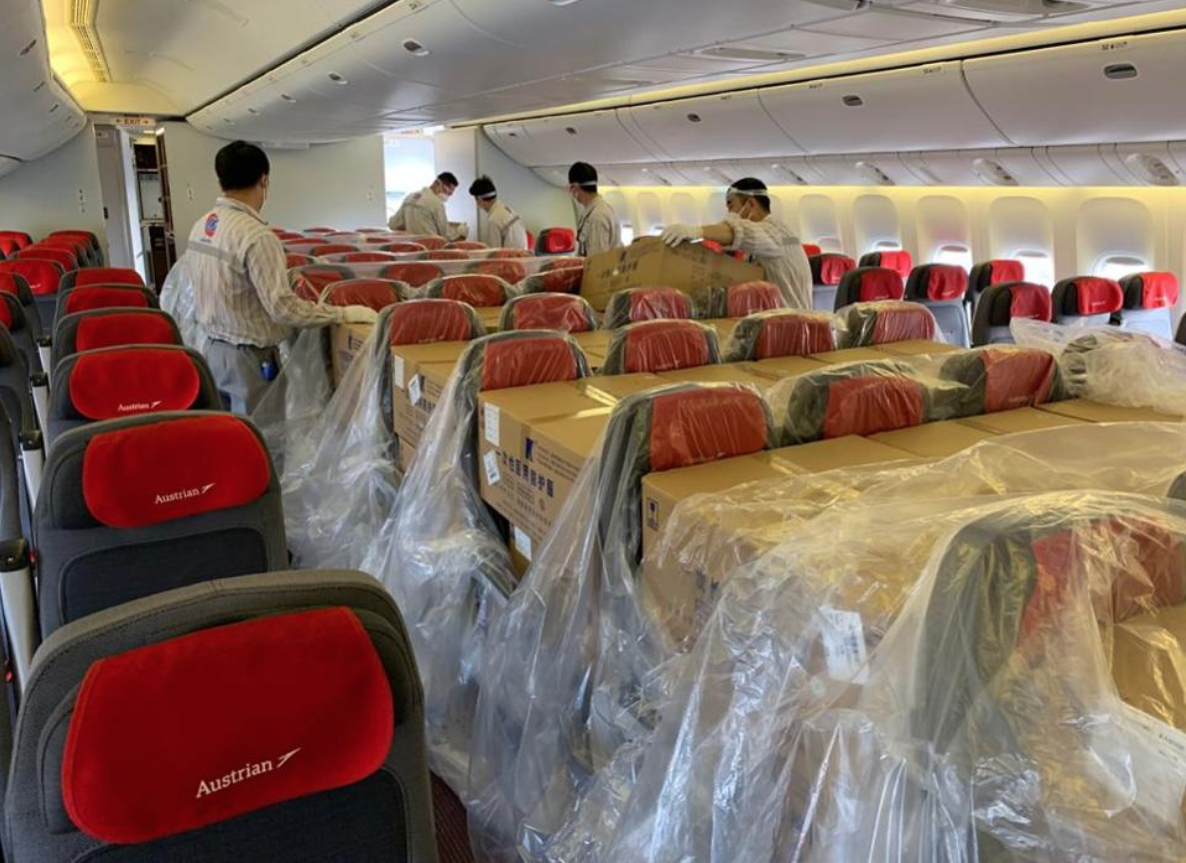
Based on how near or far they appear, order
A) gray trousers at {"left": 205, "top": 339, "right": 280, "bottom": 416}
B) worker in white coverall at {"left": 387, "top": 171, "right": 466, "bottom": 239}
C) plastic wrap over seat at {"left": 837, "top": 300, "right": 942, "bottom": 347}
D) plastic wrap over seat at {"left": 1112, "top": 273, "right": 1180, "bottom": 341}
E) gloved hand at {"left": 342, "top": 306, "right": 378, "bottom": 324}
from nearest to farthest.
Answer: plastic wrap over seat at {"left": 837, "top": 300, "right": 942, "bottom": 347} < gloved hand at {"left": 342, "top": 306, "right": 378, "bottom": 324} < gray trousers at {"left": 205, "top": 339, "right": 280, "bottom": 416} < plastic wrap over seat at {"left": 1112, "top": 273, "right": 1180, "bottom": 341} < worker in white coverall at {"left": 387, "top": 171, "right": 466, "bottom": 239}

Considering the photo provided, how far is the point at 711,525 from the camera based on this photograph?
1.78 metres

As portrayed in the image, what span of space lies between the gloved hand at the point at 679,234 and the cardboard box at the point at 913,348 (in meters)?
1.49

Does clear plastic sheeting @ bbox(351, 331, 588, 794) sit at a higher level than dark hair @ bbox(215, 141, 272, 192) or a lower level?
lower

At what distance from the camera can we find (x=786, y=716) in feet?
4.16

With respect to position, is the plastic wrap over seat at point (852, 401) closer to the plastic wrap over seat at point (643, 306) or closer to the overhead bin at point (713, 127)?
the plastic wrap over seat at point (643, 306)

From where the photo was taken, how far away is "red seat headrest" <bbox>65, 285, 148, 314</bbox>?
17.4 feet

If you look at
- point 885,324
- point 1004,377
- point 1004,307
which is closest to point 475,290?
point 885,324

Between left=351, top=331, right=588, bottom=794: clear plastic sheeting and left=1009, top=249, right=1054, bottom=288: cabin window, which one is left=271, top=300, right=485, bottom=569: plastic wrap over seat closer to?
left=351, top=331, right=588, bottom=794: clear plastic sheeting

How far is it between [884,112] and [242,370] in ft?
17.0

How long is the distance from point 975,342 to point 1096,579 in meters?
5.17

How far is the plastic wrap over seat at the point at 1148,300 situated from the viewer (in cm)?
669

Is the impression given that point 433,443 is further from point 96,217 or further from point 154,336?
point 96,217

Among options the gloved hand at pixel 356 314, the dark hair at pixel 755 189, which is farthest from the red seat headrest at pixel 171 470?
the dark hair at pixel 755 189

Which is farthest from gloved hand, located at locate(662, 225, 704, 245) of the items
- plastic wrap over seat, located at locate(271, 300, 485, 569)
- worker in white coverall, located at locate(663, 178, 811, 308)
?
plastic wrap over seat, located at locate(271, 300, 485, 569)
